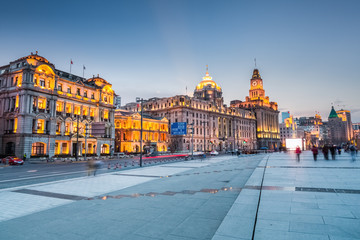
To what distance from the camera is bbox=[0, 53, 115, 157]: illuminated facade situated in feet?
161

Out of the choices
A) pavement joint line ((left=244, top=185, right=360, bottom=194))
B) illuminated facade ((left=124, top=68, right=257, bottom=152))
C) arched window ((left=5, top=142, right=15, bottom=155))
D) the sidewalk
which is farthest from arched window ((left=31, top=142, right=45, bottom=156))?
the sidewalk

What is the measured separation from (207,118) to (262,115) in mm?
61665

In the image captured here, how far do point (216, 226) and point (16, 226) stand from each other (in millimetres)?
6712

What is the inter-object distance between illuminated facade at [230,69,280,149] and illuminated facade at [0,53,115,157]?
394 ft

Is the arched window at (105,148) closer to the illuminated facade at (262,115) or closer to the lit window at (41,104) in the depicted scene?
the lit window at (41,104)

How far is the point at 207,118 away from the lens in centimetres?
11469

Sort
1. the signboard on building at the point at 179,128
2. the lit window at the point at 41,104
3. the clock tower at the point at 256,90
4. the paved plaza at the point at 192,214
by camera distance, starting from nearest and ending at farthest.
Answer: the paved plaza at the point at 192,214 < the lit window at the point at 41,104 < the signboard on building at the point at 179,128 < the clock tower at the point at 256,90

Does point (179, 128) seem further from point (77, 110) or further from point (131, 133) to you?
point (131, 133)

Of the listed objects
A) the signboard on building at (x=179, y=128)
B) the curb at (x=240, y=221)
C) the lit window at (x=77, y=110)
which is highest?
A: the lit window at (x=77, y=110)

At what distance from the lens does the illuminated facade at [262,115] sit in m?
157

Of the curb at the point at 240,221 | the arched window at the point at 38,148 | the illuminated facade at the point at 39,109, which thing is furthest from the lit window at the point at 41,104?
the curb at the point at 240,221

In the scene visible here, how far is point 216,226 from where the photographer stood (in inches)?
295

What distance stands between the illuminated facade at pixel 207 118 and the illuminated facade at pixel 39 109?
4152 centimetres

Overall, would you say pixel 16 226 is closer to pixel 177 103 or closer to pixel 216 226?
pixel 216 226
